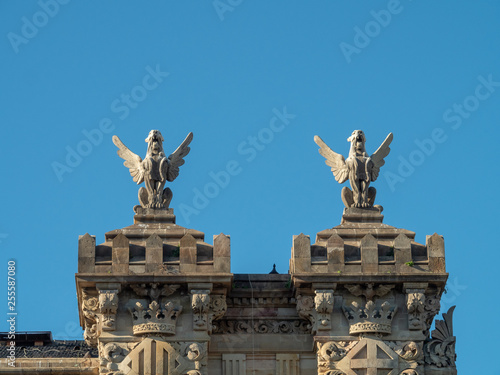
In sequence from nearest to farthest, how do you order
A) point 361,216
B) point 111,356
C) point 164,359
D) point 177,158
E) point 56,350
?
point 164,359 → point 111,356 → point 361,216 → point 177,158 → point 56,350

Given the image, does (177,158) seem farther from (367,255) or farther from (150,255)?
(367,255)

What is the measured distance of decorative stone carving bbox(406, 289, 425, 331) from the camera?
72812mm

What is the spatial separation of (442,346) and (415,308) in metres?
1.73

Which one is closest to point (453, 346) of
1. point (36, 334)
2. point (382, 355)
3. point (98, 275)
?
point (382, 355)

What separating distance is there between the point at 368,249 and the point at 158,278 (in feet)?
23.7

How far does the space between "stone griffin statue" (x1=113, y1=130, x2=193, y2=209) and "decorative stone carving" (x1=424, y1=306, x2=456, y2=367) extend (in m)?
10.4

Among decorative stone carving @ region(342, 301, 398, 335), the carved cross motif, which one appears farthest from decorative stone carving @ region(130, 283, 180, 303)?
the carved cross motif

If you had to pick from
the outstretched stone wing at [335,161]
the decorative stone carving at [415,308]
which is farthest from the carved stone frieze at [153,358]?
the outstretched stone wing at [335,161]

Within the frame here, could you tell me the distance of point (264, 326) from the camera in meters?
74.1

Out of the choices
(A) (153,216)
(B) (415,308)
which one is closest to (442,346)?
(B) (415,308)

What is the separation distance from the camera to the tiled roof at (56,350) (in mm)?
78625

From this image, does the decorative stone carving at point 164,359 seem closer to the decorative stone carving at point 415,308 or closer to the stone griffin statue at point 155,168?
the stone griffin statue at point 155,168

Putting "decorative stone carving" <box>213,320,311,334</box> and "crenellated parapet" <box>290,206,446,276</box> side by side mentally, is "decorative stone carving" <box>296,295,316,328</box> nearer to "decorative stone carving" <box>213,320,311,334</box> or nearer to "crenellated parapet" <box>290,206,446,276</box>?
"decorative stone carving" <box>213,320,311,334</box>

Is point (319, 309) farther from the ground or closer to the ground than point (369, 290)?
closer to the ground
